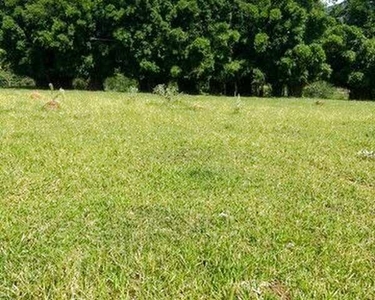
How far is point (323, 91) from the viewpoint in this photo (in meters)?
45.3

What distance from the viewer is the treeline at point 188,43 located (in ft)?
134

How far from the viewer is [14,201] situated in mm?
5531

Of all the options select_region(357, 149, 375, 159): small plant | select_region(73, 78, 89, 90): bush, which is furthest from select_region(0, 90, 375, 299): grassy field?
select_region(73, 78, 89, 90): bush

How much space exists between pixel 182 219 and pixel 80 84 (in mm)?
43131

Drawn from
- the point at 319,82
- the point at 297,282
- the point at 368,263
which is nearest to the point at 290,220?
the point at 368,263

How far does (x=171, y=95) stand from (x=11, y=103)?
6500 mm

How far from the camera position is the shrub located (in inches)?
1774

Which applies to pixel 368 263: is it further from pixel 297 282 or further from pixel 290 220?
pixel 290 220

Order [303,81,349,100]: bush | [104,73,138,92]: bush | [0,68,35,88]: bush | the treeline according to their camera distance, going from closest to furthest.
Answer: the treeline < [104,73,138,92]: bush < [303,81,349,100]: bush < [0,68,35,88]: bush

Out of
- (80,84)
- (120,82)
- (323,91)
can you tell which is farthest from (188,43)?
(323,91)

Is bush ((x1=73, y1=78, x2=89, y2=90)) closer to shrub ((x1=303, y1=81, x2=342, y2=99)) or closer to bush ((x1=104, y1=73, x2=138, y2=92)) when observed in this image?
bush ((x1=104, y1=73, x2=138, y2=92))

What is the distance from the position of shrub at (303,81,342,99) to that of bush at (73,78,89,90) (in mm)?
20417

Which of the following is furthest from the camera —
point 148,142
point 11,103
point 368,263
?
point 11,103

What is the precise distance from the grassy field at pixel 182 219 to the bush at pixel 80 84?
3636cm
